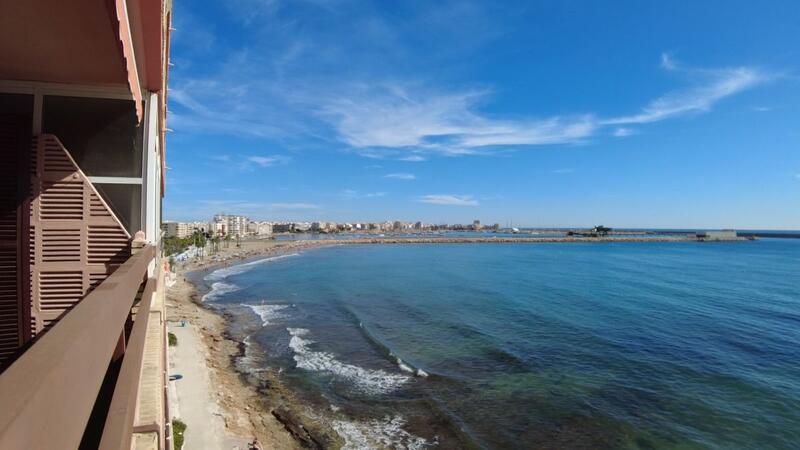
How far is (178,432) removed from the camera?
43.8 feet

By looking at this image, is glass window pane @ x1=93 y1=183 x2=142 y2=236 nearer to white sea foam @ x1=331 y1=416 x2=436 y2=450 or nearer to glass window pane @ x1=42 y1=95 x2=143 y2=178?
glass window pane @ x1=42 y1=95 x2=143 y2=178

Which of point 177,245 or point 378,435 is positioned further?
point 177,245

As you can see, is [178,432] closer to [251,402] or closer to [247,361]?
[251,402]

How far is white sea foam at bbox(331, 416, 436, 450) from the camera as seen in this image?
13727 millimetres

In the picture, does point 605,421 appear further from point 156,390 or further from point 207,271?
point 207,271

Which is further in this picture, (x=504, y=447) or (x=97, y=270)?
(x=504, y=447)

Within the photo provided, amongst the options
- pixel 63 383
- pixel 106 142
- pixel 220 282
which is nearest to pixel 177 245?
pixel 220 282

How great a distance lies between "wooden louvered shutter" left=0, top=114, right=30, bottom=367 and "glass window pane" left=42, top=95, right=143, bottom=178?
22.2 inches

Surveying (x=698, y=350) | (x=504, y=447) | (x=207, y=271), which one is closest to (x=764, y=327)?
(x=698, y=350)

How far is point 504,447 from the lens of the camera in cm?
1360

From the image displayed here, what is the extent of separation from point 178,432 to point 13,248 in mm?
10439

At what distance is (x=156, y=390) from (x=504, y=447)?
38.7ft

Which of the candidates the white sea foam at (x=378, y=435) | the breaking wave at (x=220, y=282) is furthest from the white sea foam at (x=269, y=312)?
the white sea foam at (x=378, y=435)

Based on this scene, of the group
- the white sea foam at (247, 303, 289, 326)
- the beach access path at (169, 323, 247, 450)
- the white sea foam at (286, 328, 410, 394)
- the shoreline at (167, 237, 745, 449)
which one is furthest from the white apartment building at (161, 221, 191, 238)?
the white sea foam at (286, 328, 410, 394)
